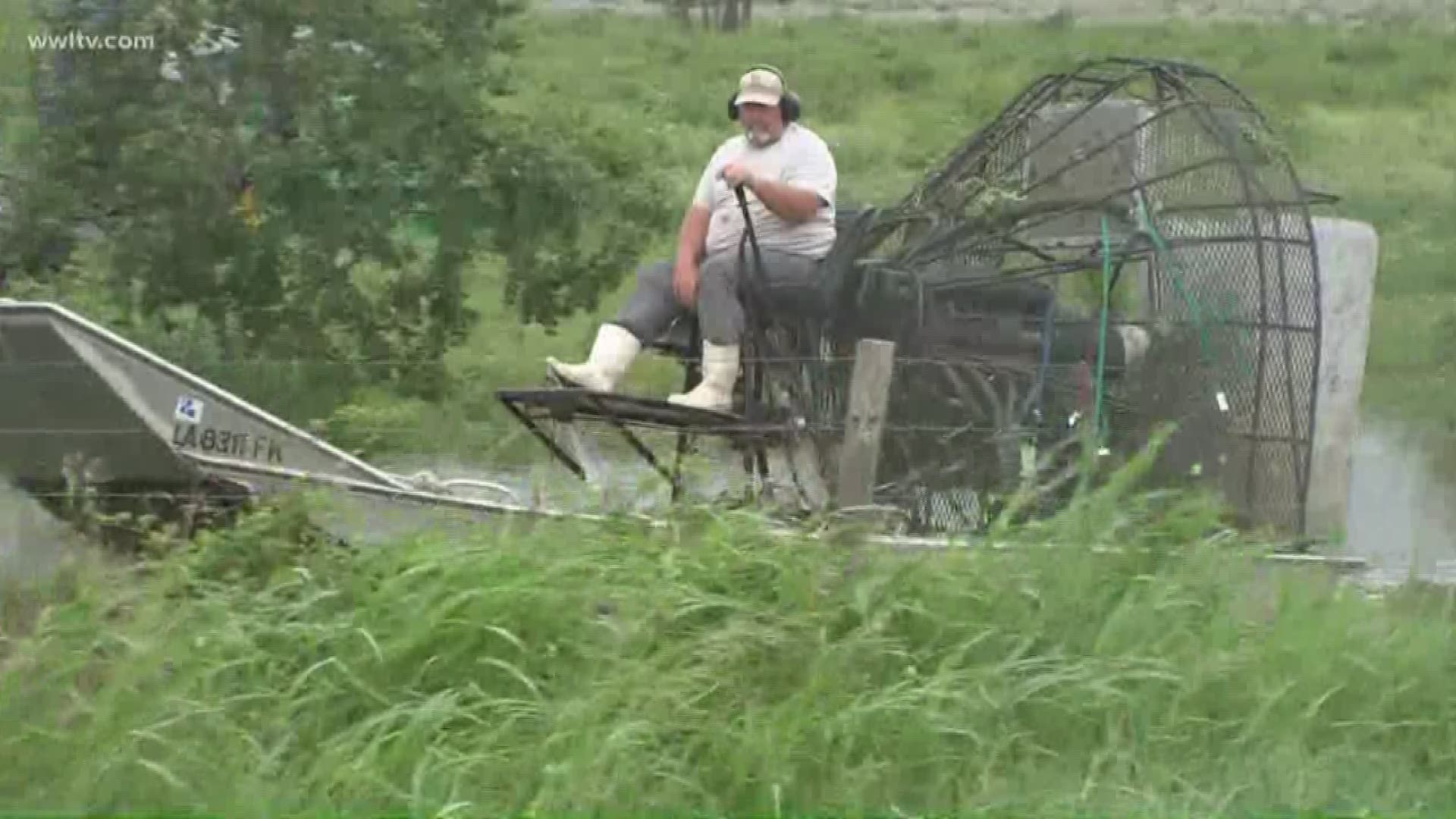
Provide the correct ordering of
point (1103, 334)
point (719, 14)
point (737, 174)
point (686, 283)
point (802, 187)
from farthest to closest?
point (719, 14) → point (802, 187) → point (686, 283) → point (737, 174) → point (1103, 334)

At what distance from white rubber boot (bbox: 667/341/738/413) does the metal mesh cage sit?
22 centimetres

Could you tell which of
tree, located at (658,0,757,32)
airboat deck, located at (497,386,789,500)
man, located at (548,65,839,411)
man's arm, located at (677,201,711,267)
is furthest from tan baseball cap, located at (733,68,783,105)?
tree, located at (658,0,757,32)

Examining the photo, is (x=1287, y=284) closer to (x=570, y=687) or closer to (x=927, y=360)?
(x=927, y=360)

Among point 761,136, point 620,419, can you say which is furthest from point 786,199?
point 620,419

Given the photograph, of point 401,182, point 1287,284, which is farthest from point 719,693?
point 401,182

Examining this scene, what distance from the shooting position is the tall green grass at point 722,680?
6691mm

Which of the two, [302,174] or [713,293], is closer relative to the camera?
[713,293]

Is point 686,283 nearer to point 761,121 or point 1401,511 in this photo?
Answer: point 761,121

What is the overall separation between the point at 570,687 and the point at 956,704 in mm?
972

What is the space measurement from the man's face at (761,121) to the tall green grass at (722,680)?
2.53 metres

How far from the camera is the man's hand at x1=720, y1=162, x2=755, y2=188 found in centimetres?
955

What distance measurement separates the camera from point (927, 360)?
9.21 m

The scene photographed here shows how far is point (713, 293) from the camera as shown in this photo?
9500mm

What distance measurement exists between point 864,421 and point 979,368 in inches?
26.5
